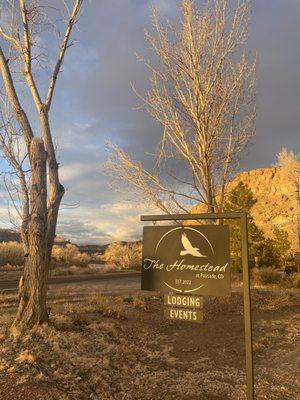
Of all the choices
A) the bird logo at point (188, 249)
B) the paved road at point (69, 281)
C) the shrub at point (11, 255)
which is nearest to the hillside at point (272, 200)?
the shrub at point (11, 255)

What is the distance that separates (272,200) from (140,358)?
8371 cm

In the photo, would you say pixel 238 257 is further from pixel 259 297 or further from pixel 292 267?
pixel 259 297

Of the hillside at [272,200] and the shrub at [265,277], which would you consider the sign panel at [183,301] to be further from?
the hillside at [272,200]

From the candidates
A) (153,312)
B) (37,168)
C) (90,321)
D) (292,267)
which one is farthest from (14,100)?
(292,267)

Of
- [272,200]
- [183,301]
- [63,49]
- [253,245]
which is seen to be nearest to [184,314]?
[183,301]

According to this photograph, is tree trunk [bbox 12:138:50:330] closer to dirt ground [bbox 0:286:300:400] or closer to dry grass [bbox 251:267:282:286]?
dirt ground [bbox 0:286:300:400]

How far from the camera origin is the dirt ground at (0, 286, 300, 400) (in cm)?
624

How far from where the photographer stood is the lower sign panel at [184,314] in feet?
A: 17.0

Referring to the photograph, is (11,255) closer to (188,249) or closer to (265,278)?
(265,278)

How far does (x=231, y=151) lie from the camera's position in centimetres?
1430

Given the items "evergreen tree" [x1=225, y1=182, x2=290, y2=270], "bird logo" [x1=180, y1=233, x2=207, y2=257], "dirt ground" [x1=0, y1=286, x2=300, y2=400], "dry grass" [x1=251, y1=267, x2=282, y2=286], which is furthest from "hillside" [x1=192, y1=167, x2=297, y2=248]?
"bird logo" [x1=180, y1=233, x2=207, y2=257]

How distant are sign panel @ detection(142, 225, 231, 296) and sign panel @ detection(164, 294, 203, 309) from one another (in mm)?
79

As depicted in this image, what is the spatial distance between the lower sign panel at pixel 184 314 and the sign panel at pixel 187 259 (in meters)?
0.22

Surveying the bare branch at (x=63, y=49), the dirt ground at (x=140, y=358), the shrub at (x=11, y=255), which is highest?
the bare branch at (x=63, y=49)
